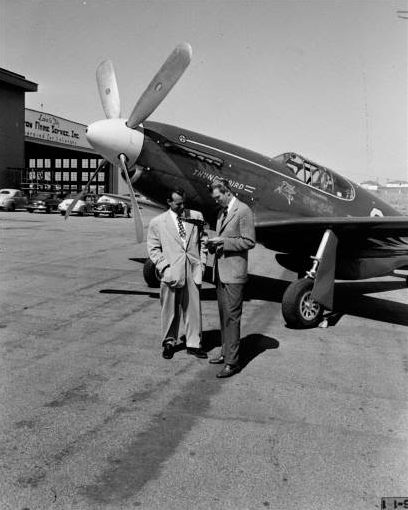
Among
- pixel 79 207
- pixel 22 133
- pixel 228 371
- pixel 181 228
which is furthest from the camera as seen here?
pixel 22 133

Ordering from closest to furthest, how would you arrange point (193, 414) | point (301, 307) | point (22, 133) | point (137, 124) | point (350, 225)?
point (193, 414), point (301, 307), point (350, 225), point (137, 124), point (22, 133)

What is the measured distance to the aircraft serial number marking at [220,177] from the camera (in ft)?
23.0

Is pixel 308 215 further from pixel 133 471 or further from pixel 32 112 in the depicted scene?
pixel 32 112

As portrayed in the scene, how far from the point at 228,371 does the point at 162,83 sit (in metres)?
3.99

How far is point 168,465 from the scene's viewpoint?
9.03 feet

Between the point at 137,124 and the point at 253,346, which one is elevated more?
the point at 137,124

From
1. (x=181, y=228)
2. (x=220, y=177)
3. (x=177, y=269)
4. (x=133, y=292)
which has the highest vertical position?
(x=220, y=177)

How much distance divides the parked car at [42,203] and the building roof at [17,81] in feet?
37.9

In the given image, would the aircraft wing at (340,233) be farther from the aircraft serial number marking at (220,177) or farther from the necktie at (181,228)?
the necktie at (181,228)

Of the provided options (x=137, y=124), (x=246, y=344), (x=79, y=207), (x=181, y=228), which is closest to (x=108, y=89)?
(x=137, y=124)

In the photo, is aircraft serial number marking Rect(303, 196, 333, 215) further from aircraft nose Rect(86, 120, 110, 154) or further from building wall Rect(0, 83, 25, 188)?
building wall Rect(0, 83, 25, 188)

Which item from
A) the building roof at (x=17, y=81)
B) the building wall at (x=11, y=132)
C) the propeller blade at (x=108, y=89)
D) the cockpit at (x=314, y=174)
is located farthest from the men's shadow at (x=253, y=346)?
the building roof at (x=17, y=81)

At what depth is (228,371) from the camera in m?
4.24

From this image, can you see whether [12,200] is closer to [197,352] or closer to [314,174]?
[314,174]
